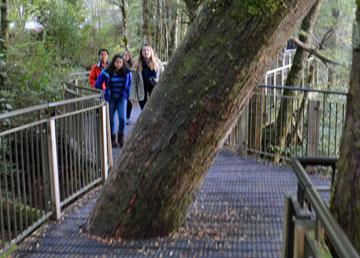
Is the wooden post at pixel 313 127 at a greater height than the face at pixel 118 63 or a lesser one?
lesser

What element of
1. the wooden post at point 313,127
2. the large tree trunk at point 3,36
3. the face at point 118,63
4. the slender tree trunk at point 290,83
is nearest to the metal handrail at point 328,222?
the wooden post at point 313,127

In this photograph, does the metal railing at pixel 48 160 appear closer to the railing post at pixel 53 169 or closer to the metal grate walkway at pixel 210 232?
the railing post at pixel 53 169

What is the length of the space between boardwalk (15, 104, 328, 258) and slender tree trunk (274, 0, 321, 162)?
2.18 meters

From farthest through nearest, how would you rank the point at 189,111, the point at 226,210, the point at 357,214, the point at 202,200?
1. the point at 202,200
2. the point at 226,210
3. the point at 189,111
4. the point at 357,214

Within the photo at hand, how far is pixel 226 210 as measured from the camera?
18.3ft

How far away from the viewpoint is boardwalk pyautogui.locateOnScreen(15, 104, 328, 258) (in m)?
4.45

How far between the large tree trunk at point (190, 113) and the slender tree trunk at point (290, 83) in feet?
11.5

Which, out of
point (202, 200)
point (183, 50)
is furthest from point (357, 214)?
point (202, 200)

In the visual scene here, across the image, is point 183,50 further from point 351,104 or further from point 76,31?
point 76,31

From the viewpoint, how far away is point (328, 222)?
196 centimetres

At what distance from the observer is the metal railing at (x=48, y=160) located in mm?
4625

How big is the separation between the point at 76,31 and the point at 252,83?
13.8 m

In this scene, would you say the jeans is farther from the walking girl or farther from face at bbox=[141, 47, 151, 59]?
face at bbox=[141, 47, 151, 59]

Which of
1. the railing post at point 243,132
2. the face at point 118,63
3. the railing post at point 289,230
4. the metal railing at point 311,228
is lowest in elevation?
the railing post at point 243,132
